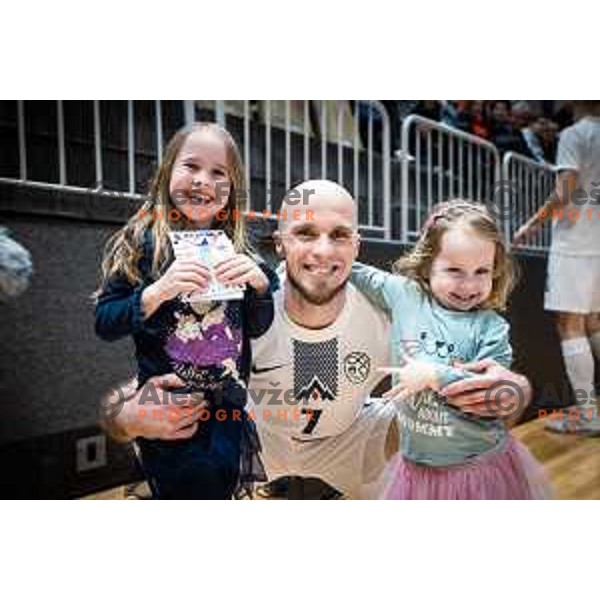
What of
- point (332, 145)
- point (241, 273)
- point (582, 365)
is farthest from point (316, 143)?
point (582, 365)

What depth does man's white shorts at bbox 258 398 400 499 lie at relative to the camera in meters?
1.72

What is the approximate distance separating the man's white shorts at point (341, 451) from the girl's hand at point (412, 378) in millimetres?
41

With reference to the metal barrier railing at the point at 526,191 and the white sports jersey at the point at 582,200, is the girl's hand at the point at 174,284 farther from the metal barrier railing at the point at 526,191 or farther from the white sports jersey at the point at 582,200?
the white sports jersey at the point at 582,200

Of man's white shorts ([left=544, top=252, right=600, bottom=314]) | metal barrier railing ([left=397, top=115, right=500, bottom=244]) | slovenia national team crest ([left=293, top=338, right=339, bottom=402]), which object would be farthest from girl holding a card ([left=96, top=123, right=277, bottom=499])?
man's white shorts ([left=544, top=252, right=600, bottom=314])

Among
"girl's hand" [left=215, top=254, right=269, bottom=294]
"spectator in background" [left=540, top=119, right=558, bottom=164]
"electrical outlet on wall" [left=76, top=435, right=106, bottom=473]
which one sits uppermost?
"spectator in background" [left=540, top=119, right=558, bottom=164]

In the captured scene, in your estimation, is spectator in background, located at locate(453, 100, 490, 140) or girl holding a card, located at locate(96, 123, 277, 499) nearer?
girl holding a card, located at locate(96, 123, 277, 499)

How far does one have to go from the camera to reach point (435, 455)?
171 cm

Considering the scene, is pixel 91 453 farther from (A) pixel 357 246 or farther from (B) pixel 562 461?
(B) pixel 562 461

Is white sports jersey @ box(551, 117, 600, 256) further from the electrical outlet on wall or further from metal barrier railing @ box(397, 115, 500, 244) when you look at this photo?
the electrical outlet on wall

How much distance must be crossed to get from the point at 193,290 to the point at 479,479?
806 mm
